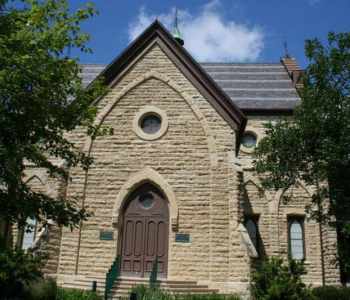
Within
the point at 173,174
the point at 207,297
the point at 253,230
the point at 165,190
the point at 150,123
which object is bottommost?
the point at 207,297

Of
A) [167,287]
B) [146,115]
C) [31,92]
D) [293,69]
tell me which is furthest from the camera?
[293,69]

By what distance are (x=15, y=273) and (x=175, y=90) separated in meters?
8.98

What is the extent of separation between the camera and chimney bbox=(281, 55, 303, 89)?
23994 millimetres

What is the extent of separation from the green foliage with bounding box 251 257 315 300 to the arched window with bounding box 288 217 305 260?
20.0 feet

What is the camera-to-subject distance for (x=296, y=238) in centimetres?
1908

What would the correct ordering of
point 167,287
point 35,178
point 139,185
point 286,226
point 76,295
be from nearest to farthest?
point 76,295
point 167,287
point 139,185
point 286,226
point 35,178

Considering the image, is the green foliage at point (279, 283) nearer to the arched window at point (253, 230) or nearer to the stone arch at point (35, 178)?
the arched window at point (253, 230)

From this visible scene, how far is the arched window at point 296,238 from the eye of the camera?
738 inches

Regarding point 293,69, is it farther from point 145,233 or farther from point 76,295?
point 76,295

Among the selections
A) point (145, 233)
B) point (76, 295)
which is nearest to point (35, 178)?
point (145, 233)

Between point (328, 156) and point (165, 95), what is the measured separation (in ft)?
25.0

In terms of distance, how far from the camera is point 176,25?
37.7 m

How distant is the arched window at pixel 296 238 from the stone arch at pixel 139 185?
6809 mm

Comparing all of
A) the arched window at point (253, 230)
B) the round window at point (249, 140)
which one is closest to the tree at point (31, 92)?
the arched window at point (253, 230)
